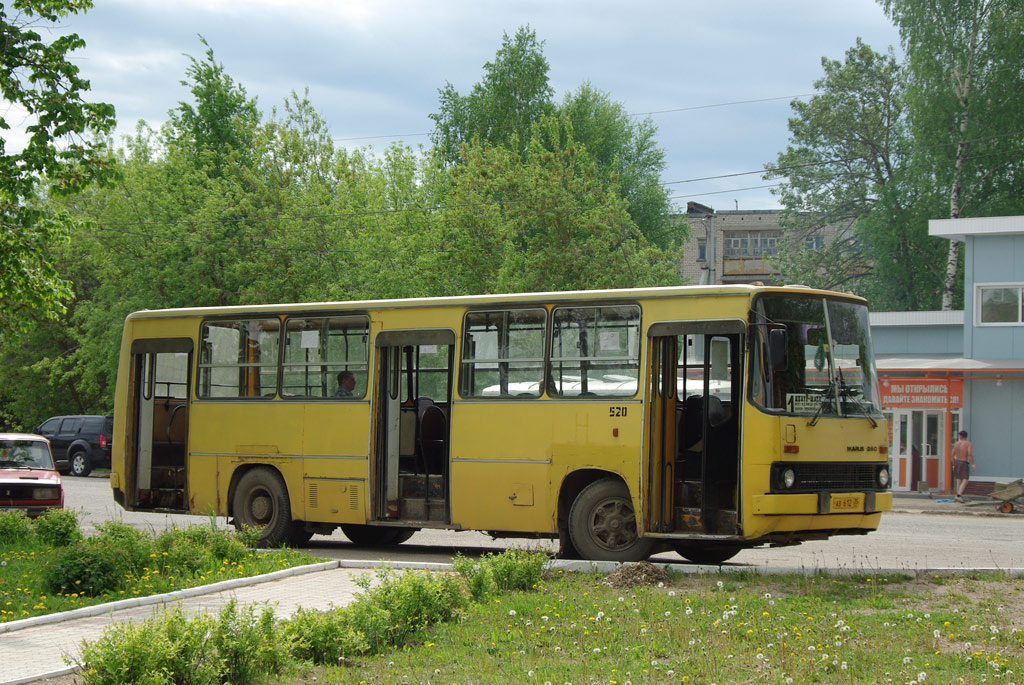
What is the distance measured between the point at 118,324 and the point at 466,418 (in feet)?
104

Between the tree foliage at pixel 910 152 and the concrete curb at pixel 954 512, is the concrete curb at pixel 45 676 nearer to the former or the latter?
the concrete curb at pixel 954 512

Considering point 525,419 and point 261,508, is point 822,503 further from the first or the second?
point 261,508

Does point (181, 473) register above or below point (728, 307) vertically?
below

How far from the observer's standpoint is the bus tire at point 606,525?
13.0 metres

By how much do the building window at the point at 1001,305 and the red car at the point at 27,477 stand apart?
2611cm

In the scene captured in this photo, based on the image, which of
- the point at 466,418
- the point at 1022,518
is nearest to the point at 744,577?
the point at 466,418

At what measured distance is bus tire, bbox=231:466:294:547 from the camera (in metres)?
15.9

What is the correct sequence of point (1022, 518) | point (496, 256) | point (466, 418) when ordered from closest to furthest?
point (466, 418), point (1022, 518), point (496, 256)

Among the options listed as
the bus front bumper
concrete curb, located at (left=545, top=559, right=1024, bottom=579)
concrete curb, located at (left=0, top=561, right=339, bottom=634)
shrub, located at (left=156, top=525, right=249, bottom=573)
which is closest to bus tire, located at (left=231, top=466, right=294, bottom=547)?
shrub, located at (left=156, top=525, right=249, bottom=573)

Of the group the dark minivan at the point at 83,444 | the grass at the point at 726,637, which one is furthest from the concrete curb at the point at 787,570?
the dark minivan at the point at 83,444

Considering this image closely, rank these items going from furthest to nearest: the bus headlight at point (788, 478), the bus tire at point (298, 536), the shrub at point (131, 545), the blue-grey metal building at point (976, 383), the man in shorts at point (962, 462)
→ the blue-grey metal building at point (976, 383)
the man in shorts at point (962, 462)
the bus tire at point (298, 536)
the bus headlight at point (788, 478)
the shrub at point (131, 545)

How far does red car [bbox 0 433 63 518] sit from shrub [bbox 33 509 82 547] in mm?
3337

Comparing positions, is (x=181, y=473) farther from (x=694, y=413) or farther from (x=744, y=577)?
(x=744, y=577)

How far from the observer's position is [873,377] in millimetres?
13023
